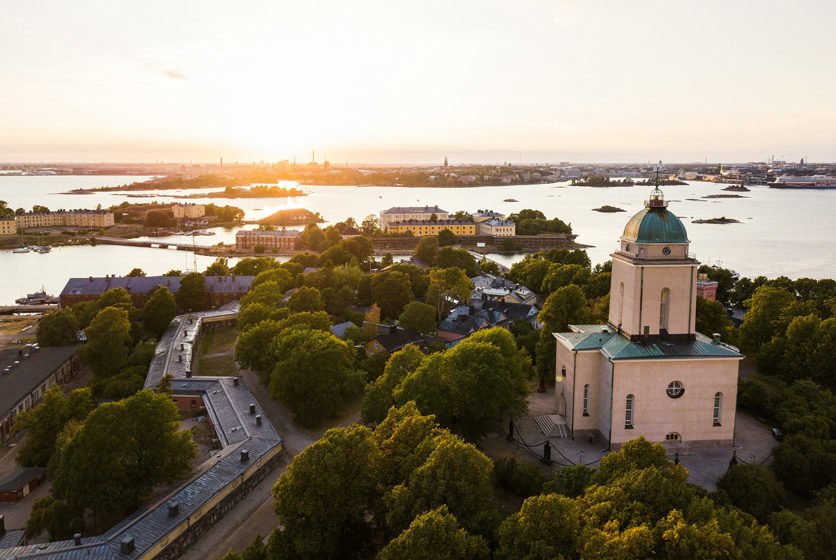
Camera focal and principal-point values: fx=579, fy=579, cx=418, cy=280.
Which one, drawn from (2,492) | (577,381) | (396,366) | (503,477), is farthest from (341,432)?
(2,492)

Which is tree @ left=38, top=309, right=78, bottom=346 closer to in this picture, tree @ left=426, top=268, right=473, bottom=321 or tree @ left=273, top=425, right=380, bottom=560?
tree @ left=426, top=268, right=473, bottom=321

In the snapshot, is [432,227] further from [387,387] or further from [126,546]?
[126,546]

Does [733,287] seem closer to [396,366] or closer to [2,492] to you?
[396,366]

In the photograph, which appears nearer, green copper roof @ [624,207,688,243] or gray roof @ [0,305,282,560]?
gray roof @ [0,305,282,560]

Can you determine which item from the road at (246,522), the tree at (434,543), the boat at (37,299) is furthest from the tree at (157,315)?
the tree at (434,543)

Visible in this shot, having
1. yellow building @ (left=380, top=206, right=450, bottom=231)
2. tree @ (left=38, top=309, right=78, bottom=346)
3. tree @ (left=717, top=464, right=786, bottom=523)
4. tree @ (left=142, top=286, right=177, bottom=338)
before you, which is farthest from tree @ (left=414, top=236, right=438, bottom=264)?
tree @ (left=717, top=464, right=786, bottom=523)

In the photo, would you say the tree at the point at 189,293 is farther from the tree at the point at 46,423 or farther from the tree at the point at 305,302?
the tree at the point at 46,423
